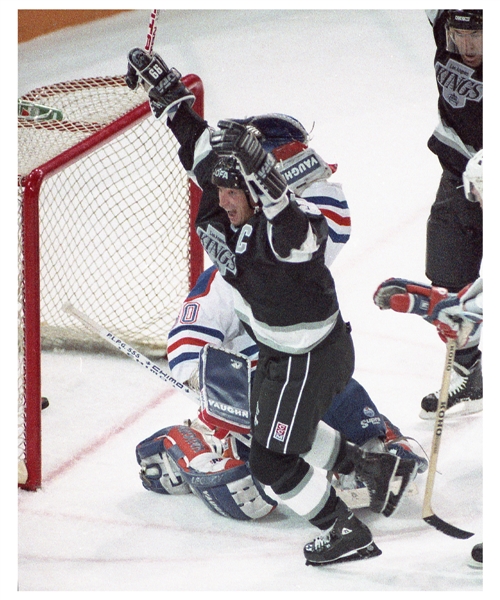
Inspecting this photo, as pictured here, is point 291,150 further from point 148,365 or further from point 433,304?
point 148,365

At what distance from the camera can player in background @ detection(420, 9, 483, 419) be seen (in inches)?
117

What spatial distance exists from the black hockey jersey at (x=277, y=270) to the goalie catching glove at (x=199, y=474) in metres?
0.42

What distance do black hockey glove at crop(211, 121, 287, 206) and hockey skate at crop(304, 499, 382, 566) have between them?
2.65 ft

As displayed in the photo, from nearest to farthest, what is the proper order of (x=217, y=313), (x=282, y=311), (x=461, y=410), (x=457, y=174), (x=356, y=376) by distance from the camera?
(x=282, y=311), (x=217, y=313), (x=457, y=174), (x=461, y=410), (x=356, y=376)

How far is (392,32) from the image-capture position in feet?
17.4

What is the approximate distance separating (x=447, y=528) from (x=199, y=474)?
1.87 feet

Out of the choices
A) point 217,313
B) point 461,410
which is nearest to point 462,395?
point 461,410

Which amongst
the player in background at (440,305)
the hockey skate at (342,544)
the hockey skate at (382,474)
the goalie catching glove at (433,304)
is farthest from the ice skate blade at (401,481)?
the goalie catching glove at (433,304)

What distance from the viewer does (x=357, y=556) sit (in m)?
2.74

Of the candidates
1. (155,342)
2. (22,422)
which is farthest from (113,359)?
(22,422)

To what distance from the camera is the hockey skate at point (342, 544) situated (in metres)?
2.73

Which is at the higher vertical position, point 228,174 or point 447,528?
point 228,174

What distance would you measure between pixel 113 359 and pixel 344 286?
0.82 m
